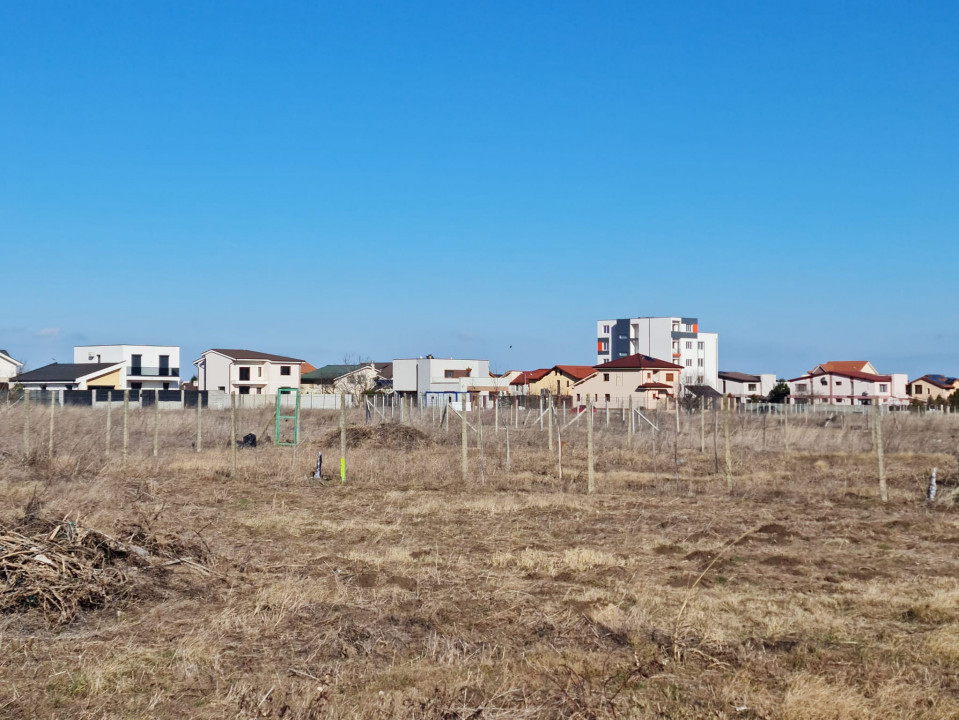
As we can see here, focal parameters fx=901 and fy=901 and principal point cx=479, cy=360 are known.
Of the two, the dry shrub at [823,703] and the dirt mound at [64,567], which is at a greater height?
the dirt mound at [64,567]

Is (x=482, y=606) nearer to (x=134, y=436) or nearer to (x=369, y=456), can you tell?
(x=369, y=456)

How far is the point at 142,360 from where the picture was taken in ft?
285

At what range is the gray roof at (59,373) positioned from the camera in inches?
2817

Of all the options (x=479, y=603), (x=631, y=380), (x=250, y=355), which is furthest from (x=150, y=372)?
(x=479, y=603)

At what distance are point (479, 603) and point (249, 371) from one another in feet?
247

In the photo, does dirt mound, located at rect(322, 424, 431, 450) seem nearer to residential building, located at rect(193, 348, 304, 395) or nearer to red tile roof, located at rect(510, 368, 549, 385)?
residential building, located at rect(193, 348, 304, 395)

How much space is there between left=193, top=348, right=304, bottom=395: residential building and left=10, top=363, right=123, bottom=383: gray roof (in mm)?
9476

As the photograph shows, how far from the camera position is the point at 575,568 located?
407 inches

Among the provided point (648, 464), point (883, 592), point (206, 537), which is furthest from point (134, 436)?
point (883, 592)

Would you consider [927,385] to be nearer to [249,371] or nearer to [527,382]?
[527,382]

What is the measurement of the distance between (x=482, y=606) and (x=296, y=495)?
9.45 m

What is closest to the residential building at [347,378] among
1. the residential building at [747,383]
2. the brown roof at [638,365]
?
the brown roof at [638,365]

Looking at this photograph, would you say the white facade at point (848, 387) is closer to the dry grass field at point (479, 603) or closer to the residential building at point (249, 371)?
the residential building at point (249, 371)

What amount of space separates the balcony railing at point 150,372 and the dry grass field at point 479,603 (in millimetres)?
72194
